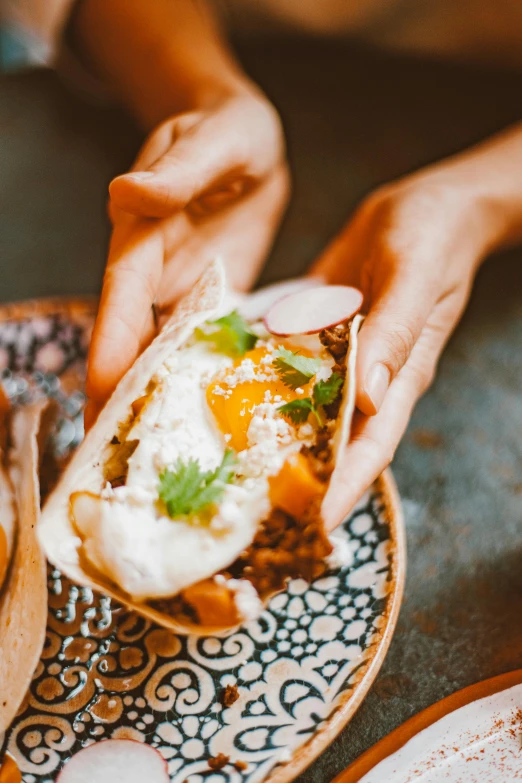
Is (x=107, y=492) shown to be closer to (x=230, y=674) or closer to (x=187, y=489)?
(x=187, y=489)

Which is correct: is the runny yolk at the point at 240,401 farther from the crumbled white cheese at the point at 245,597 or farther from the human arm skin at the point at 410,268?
the crumbled white cheese at the point at 245,597

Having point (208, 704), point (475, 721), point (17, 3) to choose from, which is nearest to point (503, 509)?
point (475, 721)

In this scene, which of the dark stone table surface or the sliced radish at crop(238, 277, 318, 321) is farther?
the sliced radish at crop(238, 277, 318, 321)

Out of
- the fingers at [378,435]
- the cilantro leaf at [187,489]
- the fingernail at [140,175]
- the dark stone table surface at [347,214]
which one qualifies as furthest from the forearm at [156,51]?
the cilantro leaf at [187,489]

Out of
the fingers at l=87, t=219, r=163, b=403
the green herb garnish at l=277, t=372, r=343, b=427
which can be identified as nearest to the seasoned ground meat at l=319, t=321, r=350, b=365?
the green herb garnish at l=277, t=372, r=343, b=427

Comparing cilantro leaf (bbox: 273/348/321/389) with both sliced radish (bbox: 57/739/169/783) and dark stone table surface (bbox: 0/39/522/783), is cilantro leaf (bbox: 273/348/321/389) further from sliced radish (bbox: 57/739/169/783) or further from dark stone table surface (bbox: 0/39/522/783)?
sliced radish (bbox: 57/739/169/783)

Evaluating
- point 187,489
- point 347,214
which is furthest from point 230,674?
point 347,214
